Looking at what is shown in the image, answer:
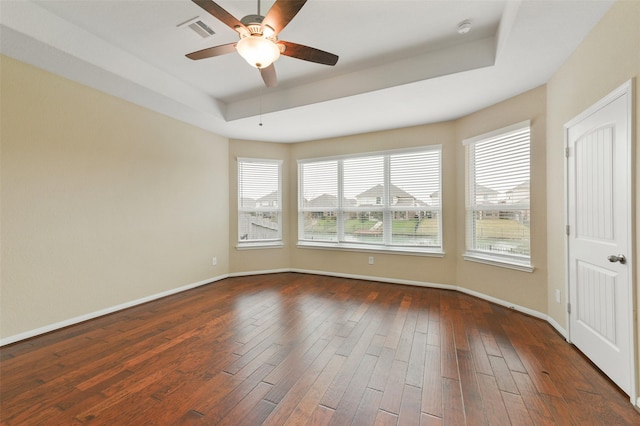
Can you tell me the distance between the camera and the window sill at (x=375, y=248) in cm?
419

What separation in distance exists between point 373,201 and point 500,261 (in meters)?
2.09

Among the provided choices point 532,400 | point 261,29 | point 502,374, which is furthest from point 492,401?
point 261,29

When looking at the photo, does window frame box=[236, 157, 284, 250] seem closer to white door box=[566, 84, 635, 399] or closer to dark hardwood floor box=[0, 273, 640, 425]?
dark hardwood floor box=[0, 273, 640, 425]

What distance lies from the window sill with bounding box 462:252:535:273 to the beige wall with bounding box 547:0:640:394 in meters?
0.26

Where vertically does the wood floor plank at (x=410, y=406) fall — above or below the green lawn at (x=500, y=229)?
below

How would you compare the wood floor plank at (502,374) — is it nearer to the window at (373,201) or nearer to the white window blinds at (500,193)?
the white window blinds at (500,193)

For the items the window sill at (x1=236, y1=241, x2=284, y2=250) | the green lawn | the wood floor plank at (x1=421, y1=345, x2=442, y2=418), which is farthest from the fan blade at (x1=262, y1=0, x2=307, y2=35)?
the window sill at (x1=236, y1=241, x2=284, y2=250)

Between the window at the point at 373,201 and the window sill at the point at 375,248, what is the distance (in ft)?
0.06

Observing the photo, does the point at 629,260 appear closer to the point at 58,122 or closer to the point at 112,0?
the point at 112,0

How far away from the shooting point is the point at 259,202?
17.0 feet

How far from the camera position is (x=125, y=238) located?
335cm

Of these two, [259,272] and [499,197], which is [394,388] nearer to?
[499,197]

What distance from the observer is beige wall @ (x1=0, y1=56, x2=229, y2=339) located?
2475 mm

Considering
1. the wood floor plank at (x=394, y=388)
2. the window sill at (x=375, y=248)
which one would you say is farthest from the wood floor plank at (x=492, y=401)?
the window sill at (x=375, y=248)
